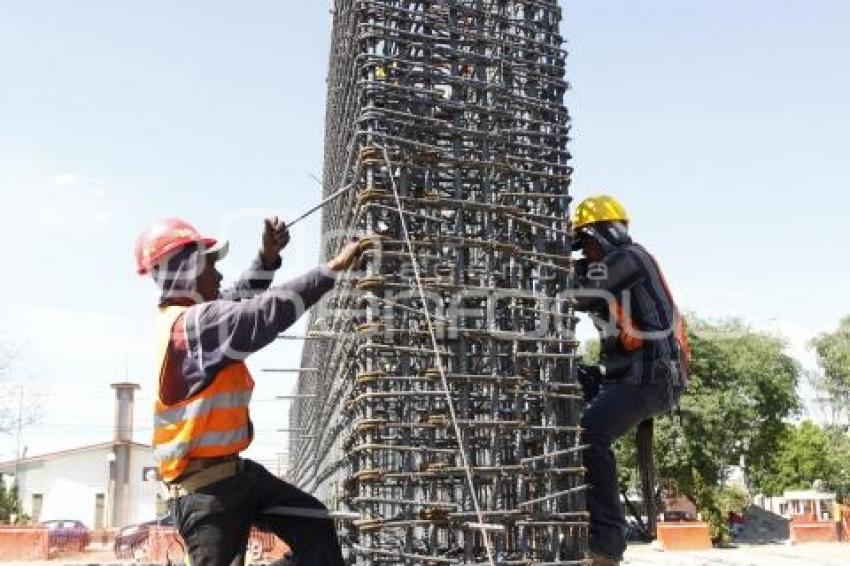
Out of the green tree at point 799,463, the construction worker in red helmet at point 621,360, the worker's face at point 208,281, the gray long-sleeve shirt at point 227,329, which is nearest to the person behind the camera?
the gray long-sleeve shirt at point 227,329

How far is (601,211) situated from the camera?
4.98 m

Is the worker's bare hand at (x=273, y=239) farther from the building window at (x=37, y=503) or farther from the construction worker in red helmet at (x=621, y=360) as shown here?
the building window at (x=37, y=503)

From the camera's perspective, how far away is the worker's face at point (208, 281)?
3.57 m

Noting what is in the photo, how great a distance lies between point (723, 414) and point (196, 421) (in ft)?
106

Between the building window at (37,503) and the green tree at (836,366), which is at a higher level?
the green tree at (836,366)

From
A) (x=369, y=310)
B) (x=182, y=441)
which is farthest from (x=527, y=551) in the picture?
(x=182, y=441)

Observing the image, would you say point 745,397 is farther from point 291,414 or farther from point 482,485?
point 482,485

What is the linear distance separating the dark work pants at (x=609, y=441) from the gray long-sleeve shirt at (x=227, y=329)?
6.97 ft

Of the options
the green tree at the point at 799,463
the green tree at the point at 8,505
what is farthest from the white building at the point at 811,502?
the green tree at the point at 8,505

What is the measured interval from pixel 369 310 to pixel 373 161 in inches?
27.9

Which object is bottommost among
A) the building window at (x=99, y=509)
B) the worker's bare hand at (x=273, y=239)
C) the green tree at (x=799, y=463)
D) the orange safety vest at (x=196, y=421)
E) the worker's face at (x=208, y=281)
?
the building window at (x=99, y=509)

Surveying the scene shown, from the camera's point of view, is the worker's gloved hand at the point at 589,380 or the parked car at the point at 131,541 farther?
the parked car at the point at 131,541

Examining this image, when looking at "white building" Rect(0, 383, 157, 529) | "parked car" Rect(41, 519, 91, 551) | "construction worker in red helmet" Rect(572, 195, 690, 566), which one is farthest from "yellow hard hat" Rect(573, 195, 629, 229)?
"white building" Rect(0, 383, 157, 529)

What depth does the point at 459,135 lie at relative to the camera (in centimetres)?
450
